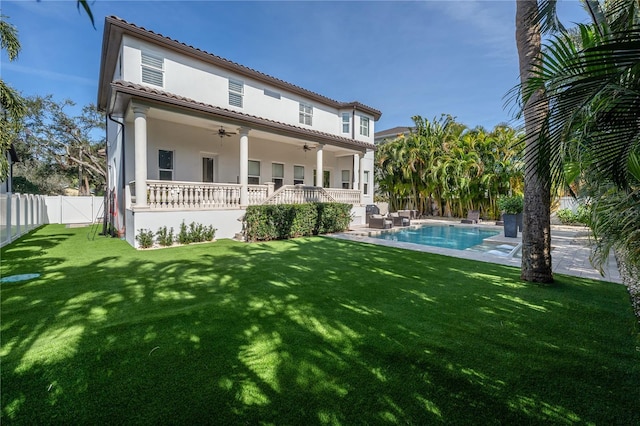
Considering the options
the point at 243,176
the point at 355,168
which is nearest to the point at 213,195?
the point at 243,176

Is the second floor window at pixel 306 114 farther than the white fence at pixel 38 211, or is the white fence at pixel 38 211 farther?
the second floor window at pixel 306 114

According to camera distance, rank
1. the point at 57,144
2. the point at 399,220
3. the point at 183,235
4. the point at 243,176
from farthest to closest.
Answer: the point at 57,144 → the point at 399,220 → the point at 243,176 → the point at 183,235

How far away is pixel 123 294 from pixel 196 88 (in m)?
11.3

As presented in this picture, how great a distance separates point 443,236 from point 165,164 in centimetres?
1435

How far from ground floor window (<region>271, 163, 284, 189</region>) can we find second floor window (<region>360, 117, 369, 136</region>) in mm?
7098

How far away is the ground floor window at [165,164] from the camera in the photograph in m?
13.7

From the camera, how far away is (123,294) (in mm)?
5473

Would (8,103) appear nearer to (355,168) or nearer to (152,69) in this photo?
(152,69)

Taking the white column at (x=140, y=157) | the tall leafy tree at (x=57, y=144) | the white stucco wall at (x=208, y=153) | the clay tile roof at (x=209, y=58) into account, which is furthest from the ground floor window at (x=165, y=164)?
the tall leafy tree at (x=57, y=144)

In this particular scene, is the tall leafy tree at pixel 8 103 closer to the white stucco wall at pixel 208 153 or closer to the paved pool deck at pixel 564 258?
→ the white stucco wall at pixel 208 153

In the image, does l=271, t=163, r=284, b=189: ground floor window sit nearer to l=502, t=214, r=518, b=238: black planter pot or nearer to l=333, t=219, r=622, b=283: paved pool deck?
l=333, t=219, r=622, b=283: paved pool deck

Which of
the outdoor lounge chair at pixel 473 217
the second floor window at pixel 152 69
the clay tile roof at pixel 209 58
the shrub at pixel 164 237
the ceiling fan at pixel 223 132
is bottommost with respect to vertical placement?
the shrub at pixel 164 237

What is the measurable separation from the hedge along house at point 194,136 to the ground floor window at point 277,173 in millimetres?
72

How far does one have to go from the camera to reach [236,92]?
15578 mm
